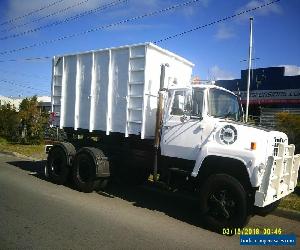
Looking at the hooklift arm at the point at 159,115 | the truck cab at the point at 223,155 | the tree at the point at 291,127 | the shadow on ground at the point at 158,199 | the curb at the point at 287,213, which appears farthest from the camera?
the tree at the point at 291,127

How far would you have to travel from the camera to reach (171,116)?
820 cm

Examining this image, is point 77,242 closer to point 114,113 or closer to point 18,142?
point 114,113

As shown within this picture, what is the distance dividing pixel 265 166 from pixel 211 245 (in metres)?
1.67

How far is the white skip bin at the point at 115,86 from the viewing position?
8797 millimetres

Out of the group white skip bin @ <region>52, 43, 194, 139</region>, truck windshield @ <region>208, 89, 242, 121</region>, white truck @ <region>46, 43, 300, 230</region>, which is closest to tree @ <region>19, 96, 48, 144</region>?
white truck @ <region>46, 43, 300, 230</region>

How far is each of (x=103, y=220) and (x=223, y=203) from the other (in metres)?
2.27

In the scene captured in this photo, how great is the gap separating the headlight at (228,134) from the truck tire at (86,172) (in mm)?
3564

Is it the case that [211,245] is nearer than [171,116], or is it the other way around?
[211,245]

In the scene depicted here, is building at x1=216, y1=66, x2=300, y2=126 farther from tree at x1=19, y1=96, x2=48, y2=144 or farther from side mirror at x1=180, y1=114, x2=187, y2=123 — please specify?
side mirror at x1=180, y1=114, x2=187, y2=123

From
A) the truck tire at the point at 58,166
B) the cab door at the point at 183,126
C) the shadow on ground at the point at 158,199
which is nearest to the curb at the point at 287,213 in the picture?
the shadow on ground at the point at 158,199

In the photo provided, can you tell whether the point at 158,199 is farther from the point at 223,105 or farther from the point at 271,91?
the point at 271,91

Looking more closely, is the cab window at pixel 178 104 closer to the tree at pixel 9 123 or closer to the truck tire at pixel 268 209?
the truck tire at pixel 268 209

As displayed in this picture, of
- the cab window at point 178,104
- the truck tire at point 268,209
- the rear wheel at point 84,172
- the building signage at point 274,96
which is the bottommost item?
the truck tire at point 268,209

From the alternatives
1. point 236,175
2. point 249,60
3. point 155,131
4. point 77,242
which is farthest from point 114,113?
point 249,60
